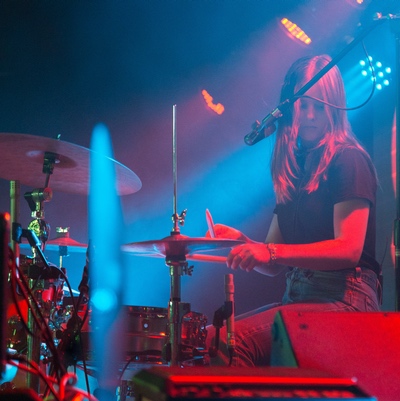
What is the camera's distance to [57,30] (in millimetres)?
3637

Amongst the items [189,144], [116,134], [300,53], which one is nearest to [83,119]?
[116,134]

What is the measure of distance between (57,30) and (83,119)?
23.3 inches

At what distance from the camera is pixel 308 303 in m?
2.11

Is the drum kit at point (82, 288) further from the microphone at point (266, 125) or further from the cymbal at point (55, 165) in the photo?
the microphone at point (266, 125)

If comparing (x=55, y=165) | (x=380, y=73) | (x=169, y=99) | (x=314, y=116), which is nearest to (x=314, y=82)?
(x=314, y=116)

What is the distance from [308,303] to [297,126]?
2.87 ft

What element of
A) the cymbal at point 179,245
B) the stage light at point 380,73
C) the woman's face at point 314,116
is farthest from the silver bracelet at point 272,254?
the stage light at point 380,73

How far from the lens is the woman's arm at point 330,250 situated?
1.89 metres

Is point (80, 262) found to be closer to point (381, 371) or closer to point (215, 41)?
point (215, 41)

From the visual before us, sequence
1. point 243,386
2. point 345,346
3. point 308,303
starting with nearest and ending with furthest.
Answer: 1. point 243,386
2. point 345,346
3. point 308,303

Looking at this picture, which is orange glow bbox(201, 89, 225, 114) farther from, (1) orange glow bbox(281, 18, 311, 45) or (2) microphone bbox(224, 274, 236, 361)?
(2) microphone bbox(224, 274, 236, 361)

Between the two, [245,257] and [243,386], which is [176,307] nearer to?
[245,257]

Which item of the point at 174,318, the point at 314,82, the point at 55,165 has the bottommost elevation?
the point at 174,318

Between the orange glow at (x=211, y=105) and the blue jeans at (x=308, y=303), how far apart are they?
5.99 ft
